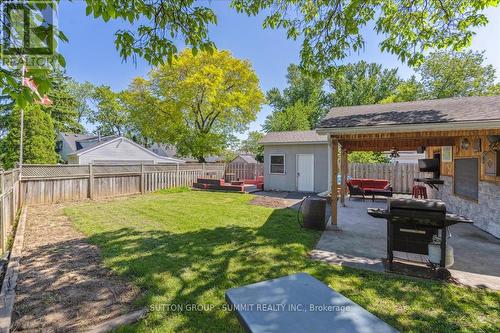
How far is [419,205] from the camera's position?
3756 millimetres

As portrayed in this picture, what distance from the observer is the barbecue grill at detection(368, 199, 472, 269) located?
3656mm

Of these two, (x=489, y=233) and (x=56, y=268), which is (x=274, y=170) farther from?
(x=56, y=268)

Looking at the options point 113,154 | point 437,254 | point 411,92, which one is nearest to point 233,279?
point 437,254

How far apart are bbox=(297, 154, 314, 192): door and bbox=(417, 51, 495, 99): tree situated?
15307mm

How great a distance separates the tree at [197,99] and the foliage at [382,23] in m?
14.0

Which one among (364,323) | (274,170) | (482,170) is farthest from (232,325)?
(274,170)

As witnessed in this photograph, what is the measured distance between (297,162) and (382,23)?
8.92m

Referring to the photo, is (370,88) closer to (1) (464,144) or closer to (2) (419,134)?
(1) (464,144)

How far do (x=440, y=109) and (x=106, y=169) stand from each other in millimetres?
12488

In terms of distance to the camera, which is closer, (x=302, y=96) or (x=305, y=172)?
(x=305, y=172)

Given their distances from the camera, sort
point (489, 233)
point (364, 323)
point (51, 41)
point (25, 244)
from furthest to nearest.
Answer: point (489, 233) → point (25, 244) → point (51, 41) → point (364, 323)

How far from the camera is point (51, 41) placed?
1.89 metres

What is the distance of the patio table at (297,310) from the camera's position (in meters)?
1.40

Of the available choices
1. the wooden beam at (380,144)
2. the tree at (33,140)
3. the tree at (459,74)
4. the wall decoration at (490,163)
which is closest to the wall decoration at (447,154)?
the wooden beam at (380,144)
